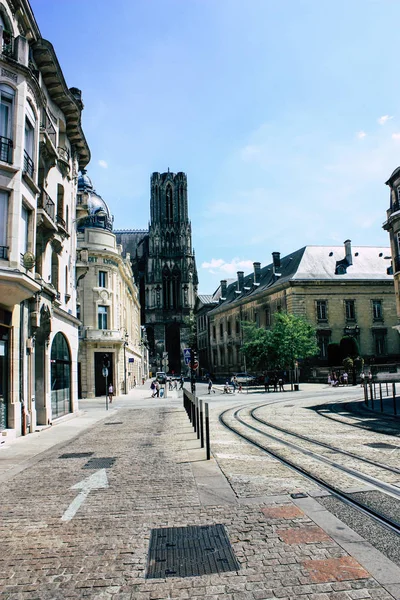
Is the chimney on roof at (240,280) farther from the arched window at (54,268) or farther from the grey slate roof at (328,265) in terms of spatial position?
the arched window at (54,268)

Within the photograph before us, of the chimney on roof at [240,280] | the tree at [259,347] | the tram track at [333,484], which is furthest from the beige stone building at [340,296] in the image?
the tram track at [333,484]

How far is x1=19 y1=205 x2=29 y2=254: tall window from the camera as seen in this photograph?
1477 cm

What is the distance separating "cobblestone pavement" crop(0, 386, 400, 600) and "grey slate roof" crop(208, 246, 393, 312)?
154ft

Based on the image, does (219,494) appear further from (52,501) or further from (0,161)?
(0,161)

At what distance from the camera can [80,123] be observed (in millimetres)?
24406

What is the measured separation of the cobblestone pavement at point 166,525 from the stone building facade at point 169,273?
10177 centimetres

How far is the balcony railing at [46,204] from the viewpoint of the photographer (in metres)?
18.0

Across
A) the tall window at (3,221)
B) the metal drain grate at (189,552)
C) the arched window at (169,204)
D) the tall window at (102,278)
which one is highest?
the arched window at (169,204)

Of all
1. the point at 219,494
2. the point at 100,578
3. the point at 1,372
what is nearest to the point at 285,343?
the point at 1,372

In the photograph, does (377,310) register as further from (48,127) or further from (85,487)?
(85,487)

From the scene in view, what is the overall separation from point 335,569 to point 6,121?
14.6m

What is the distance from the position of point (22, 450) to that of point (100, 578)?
29.9ft

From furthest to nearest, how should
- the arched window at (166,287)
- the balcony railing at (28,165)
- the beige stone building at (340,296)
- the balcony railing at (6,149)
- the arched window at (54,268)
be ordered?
the arched window at (166,287)
the beige stone building at (340,296)
the arched window at (54,268)
the balcony railing at (28,165)
the balcony railing at (6,149)

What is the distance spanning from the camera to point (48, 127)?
20.3 m
